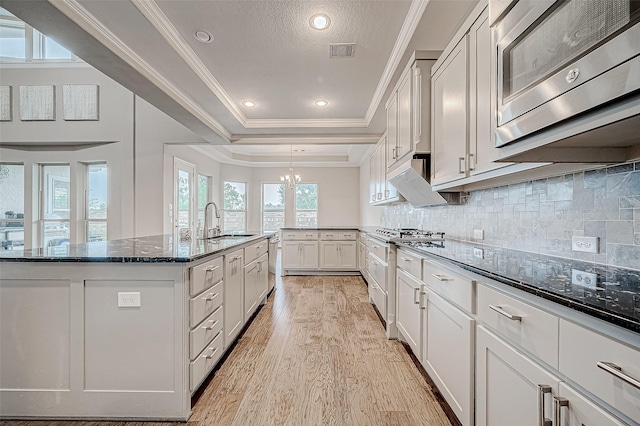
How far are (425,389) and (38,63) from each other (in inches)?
268

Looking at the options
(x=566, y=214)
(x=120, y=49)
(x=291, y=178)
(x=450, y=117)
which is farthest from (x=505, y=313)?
(x=291, y=178)

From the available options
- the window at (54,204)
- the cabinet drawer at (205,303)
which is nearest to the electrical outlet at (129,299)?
the cabinet drawer at (205,303)

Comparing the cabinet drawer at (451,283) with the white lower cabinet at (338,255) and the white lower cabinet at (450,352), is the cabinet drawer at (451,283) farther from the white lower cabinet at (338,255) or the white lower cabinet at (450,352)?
the white lower cabinet at (338,255)

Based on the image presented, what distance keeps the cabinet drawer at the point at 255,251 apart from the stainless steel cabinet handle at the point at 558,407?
8.62 feet

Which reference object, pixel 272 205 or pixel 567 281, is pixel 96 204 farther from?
pixel 567 281

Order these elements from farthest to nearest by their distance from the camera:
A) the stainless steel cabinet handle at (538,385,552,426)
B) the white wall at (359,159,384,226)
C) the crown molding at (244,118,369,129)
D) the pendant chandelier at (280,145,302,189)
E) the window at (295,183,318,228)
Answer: the window at (295,183,318,228)
the pendant chandelier at (280,145,302,189)
the white wall at (359,159,384,226)
the crown molding at (244,118,369,129)
the stainless steel cabinet handle at (538,385,552,426)

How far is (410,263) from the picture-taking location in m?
2.41

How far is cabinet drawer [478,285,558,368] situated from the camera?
963 mm

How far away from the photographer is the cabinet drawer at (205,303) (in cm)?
187

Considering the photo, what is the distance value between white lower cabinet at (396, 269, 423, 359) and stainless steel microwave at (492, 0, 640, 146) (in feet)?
4.28

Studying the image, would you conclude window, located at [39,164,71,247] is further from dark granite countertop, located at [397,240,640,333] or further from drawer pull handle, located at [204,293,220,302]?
dark granite countertop, located at [397,240,640,333]

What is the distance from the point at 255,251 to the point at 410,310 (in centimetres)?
190

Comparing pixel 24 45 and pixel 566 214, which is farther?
pixel 24 45

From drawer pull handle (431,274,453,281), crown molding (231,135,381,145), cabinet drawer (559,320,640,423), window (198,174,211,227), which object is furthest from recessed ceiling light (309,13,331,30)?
window (198,174,211,227)
